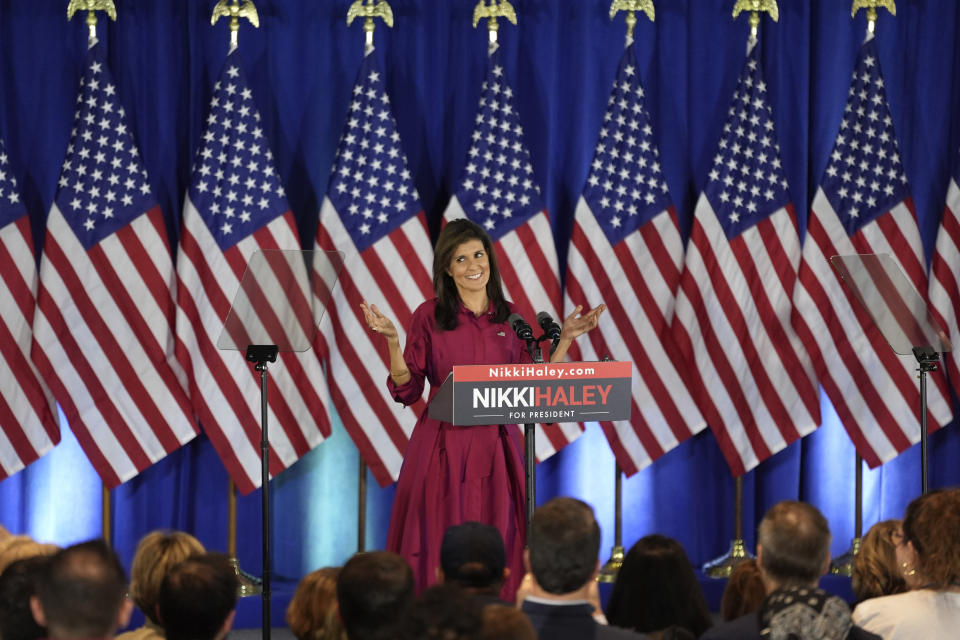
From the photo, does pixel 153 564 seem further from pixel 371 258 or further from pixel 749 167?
pixel 749 167

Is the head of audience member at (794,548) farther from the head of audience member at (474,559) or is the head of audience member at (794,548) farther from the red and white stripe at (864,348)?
the red and white stripe at (864,348)

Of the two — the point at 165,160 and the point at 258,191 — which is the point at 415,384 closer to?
the point at 258,191

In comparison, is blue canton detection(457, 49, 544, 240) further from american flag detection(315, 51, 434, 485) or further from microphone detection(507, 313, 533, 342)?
microphone detection(507, 313, 533, 342)

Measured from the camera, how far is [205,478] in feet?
20.9

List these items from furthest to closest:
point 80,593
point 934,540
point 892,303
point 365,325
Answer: point 365,325, point 892,303, point 934,540, point 80,593

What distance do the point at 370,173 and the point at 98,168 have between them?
1.30 meters

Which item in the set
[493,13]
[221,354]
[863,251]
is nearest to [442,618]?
[221,354]

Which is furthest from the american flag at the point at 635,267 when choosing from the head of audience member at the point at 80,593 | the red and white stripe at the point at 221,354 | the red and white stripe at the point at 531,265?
the head of audience member at the point at 80,593

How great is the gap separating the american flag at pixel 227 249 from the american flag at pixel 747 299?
2.06 metres

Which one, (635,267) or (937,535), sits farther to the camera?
(635,267)

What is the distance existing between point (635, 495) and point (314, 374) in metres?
1.90

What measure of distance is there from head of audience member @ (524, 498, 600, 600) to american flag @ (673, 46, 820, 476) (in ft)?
12.0

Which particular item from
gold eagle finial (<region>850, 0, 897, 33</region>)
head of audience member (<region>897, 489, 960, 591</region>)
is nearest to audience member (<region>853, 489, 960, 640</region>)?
head of audience member (<region>897, 489, 960, 591</region>)

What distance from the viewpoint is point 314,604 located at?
2951mm
